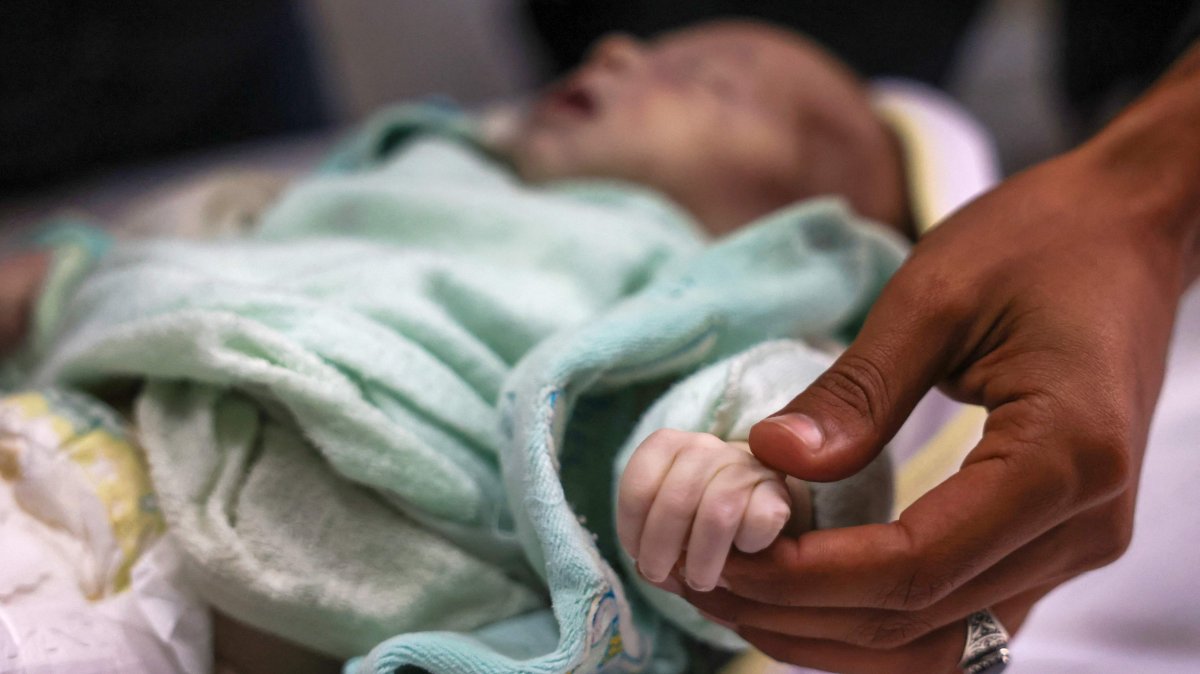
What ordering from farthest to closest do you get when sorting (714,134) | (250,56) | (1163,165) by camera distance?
(250,56) < (714,134) < (1163,165)

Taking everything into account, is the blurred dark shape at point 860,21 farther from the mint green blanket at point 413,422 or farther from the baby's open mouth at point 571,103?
the mint green blanket at point 413,422

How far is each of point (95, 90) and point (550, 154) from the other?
0.84 metres

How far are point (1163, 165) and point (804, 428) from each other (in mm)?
296

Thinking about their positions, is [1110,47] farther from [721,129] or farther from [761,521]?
[761,521]

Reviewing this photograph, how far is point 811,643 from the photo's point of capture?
43 centimetres

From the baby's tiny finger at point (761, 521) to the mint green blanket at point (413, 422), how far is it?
114 mm

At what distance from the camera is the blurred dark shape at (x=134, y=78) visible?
1307 mm

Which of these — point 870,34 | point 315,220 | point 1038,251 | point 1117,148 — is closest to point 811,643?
point 1038,251

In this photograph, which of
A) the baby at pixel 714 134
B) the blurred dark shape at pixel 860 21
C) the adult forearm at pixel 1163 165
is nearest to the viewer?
the adult forearm at pixel 1163 165

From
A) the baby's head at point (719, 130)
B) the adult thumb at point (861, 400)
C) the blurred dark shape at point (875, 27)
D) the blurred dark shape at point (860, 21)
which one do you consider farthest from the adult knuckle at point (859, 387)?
the blurred dark shape at point (860, 21)

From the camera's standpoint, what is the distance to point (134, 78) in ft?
4.62

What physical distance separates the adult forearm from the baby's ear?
235mm

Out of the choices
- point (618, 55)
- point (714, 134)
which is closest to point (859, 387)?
point (714, 134)

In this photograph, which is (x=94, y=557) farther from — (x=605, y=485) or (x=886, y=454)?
(x=886, y=454)
